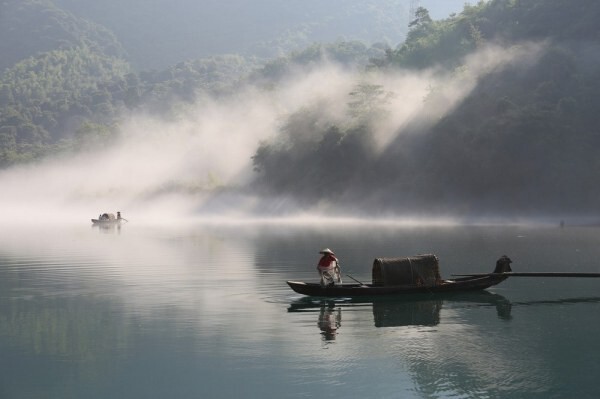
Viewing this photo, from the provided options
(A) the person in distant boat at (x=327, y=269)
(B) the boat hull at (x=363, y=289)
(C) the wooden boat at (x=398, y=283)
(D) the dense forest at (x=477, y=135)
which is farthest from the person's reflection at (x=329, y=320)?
(D) the dense forest at (x=477, y=135)

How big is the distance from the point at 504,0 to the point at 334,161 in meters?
60.5

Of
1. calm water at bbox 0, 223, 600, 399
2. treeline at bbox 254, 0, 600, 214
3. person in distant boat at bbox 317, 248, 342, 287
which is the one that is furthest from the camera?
treeline at bbox 254, 0, 600, 214

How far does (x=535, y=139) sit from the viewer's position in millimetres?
114500

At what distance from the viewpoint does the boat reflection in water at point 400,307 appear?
91.1 feet

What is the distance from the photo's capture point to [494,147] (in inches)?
4628

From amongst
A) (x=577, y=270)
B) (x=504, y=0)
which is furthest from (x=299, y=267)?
→ (x=504, y=0)

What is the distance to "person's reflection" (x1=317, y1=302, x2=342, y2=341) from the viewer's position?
25.6 m

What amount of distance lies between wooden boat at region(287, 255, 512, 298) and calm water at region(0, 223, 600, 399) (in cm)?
54

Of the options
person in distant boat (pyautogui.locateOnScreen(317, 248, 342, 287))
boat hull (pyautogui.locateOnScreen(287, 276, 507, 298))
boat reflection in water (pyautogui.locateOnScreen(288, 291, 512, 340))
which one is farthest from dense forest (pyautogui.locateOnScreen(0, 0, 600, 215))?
person in distant boat (pyautogui.locateOnScreen(317, 248, 342, 287))

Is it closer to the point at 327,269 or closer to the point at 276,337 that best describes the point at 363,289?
the point at 327,269

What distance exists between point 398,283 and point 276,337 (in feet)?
30.0

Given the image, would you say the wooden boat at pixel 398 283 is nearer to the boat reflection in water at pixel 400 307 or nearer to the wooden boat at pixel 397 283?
the wooden boat at pixel 397 283

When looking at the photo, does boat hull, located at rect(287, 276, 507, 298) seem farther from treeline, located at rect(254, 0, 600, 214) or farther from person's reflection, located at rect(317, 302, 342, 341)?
treeline, located at rect(254, 0, 600, 214)

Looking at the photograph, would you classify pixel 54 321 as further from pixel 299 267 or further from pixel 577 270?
pixel 577 270
